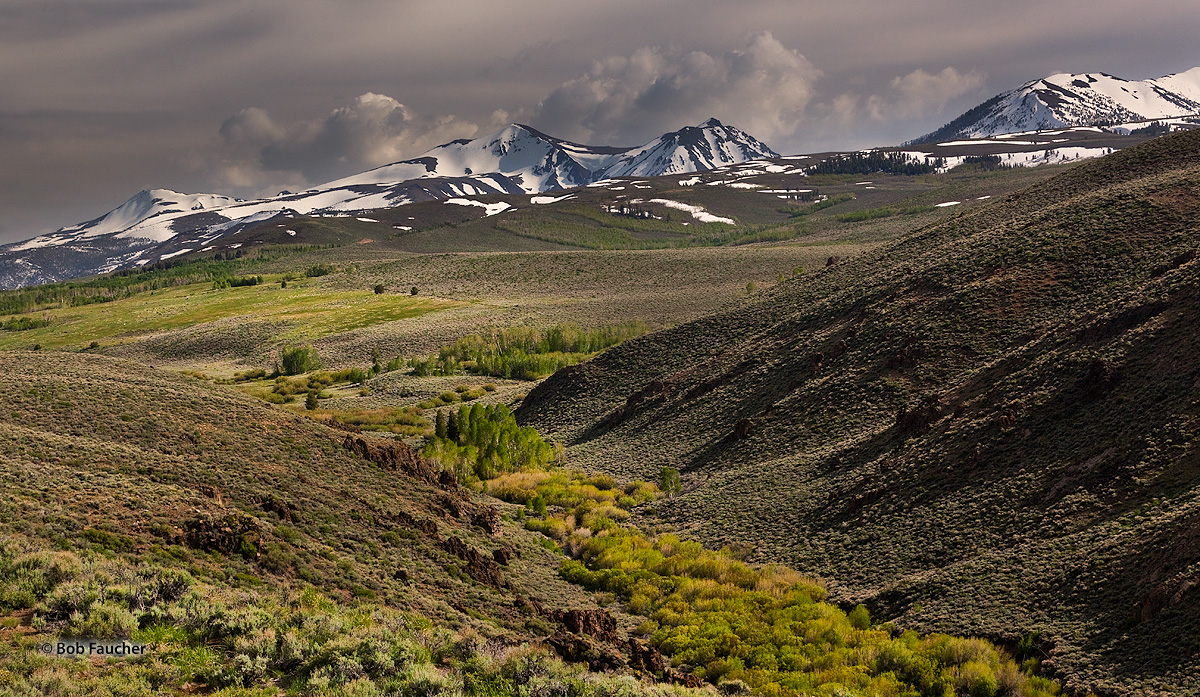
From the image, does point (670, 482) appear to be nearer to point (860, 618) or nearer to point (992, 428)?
point (992, 428)

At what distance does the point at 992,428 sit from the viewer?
3416cm

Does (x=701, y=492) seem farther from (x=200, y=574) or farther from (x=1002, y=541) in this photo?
(x=200, y=574)

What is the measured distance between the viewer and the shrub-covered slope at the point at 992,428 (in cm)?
2339

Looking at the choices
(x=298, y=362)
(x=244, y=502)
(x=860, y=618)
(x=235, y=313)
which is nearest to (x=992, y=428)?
(x=860, y=618)

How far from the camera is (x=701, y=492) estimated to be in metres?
42.3

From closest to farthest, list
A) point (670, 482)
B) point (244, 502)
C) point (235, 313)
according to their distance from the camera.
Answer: point (244, 502), point (670, 482), point (235, 313)

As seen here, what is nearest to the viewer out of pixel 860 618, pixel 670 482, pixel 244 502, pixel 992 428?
pixel 860 618

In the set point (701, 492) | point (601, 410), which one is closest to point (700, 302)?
point (601, 410)

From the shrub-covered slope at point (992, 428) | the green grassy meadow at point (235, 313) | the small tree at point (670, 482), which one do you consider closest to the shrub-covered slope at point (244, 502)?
the small tree at point (670, 482)

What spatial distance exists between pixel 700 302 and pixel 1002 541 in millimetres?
92296

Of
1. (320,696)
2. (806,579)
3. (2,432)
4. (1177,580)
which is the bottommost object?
(806,579)

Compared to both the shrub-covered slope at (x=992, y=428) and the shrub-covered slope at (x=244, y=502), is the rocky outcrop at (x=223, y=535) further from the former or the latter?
the shrub-covered slope at (x=992, y=428)

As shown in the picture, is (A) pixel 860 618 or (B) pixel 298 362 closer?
(A) pixel 860 618

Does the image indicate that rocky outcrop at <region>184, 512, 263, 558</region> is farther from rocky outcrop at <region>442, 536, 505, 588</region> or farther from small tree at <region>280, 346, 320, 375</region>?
small tree at <region>280, 346, 320, 375</region>
